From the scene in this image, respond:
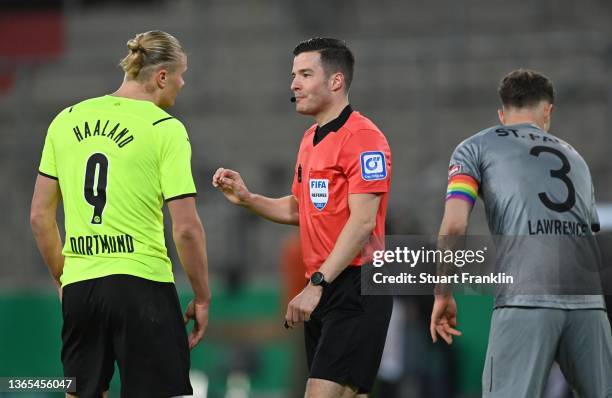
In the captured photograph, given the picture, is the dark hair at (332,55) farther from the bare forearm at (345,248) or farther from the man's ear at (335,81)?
the bare forearm at (345,248)

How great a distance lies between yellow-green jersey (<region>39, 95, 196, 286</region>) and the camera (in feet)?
15.9

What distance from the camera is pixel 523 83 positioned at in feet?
18.0

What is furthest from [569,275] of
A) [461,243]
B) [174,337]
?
[174,337]

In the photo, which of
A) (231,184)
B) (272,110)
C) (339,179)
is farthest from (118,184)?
(272,110)

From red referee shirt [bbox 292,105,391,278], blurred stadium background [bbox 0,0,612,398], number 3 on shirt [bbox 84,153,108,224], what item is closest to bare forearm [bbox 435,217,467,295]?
red referee shirt [bbox 292,105,391,278]

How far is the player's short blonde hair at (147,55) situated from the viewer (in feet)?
16.7

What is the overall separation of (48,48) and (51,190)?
15.1 meters

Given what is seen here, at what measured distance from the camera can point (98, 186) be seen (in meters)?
4.86

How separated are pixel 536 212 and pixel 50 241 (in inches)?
93.3

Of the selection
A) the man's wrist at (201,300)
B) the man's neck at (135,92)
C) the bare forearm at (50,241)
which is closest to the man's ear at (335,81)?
the man's neck at (135,92)

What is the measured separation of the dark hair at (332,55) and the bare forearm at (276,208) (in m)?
0.80

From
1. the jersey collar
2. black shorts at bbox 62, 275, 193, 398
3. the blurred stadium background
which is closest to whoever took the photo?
black shorts at bbox 62, 275, 193, 398

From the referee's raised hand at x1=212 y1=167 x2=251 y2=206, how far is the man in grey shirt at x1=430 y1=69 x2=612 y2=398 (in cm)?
117
